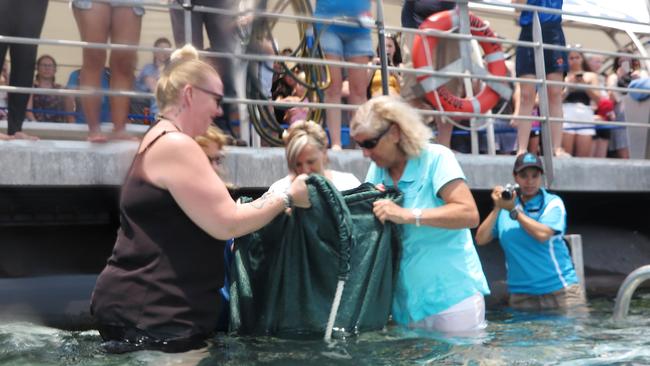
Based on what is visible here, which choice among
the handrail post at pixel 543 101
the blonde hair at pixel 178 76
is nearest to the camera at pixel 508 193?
the handrail post at pixel 543 101

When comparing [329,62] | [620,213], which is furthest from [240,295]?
[620,213]

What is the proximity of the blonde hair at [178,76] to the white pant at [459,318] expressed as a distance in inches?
56.7

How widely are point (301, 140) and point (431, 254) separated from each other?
116 cm

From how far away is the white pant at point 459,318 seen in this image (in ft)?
12.9

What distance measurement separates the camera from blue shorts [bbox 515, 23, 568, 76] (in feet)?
25.0

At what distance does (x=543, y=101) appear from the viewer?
7.21 m

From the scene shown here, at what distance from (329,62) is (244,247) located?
2496mm

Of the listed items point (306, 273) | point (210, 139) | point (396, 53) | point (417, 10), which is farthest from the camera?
point (396, 53)

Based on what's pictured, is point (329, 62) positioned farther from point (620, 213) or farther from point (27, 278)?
point (620, 213)

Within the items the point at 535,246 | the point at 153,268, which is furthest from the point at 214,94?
the point at 535,246

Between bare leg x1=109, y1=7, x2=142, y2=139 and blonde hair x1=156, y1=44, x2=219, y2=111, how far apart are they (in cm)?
229

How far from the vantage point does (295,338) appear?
378 cm

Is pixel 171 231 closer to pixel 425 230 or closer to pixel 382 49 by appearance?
pixel 425 230

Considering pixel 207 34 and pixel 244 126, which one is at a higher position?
pixel 207 34
